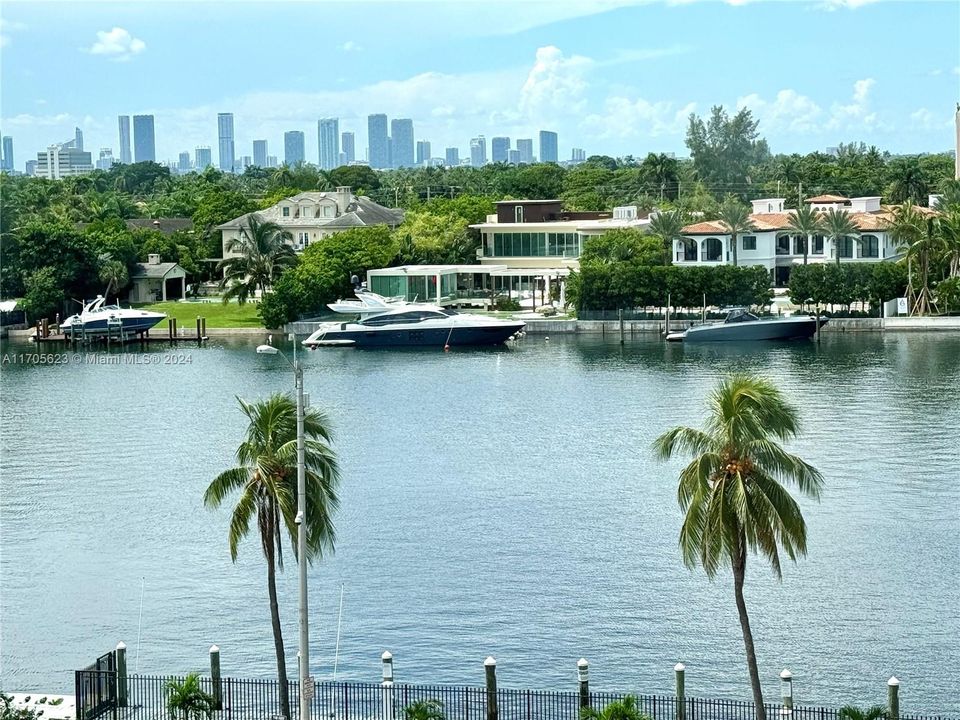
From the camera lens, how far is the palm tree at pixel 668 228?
353 feet

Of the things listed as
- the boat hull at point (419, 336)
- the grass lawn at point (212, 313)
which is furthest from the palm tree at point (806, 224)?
the grass lawn at point (212, 313)

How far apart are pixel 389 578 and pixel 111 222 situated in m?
96.3

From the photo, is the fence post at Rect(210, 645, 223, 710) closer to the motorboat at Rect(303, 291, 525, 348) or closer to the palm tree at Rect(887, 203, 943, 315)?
the motorboat at Rect(303, 291, 525, 348)

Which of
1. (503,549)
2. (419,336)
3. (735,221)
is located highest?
(735,221)

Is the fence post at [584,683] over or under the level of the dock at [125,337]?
under

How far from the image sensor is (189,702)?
27750mm

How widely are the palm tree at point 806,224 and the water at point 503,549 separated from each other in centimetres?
3320

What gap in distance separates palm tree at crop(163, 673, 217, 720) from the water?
443 centimetres

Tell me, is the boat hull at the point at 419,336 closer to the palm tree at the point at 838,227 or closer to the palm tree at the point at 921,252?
the palm tree at the point at 838,227

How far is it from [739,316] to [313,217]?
45.2 metres

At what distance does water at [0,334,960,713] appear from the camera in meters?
33.1

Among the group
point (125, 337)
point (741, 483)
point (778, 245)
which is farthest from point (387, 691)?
point (778, 245)

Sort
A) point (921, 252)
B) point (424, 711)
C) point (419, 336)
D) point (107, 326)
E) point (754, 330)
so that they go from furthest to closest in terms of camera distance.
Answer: point (107, 326)
point (419, 336)
point (921, 252)
point (754, 330)
point (424, 711)

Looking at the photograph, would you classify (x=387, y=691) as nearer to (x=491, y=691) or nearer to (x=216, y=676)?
(x=491, y=691)
